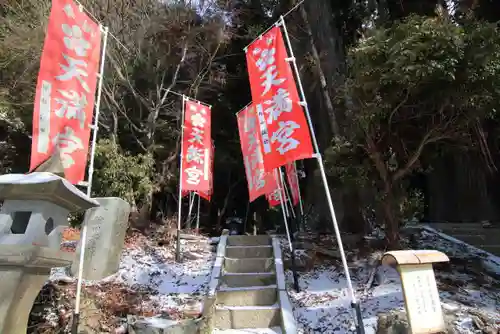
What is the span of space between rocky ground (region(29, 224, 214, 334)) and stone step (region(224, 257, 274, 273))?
47 cm

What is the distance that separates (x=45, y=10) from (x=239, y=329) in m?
10.2

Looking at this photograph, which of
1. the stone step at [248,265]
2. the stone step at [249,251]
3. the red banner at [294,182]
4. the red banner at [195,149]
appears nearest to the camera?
the stone step at [248,265]

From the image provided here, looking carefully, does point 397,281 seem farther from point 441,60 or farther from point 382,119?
point 441,60

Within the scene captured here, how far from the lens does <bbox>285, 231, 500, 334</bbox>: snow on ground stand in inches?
239

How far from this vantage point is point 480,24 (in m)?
6.82

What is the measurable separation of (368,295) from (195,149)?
522cm

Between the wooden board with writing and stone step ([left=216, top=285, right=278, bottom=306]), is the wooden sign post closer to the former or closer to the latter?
the wooden board with writing

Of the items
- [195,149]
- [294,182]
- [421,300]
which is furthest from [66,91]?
[294,182]

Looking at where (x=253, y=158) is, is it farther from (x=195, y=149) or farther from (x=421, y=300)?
(x=421, y=300)

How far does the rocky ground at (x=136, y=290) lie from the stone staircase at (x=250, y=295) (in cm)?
37

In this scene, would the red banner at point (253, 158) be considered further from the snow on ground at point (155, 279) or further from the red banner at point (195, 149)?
the snow on ground at point (155, 279)

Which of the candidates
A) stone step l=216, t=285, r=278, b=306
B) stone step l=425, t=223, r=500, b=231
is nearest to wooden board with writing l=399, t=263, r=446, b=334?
stone step l=216, t=285, r=278, b=306

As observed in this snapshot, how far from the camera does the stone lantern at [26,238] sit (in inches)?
173

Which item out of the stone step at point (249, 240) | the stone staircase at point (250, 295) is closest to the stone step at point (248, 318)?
the stone staircase at point (250, 295)
